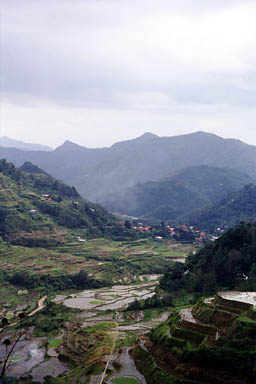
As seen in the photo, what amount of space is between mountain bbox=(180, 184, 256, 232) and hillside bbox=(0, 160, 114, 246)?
93.2 feet

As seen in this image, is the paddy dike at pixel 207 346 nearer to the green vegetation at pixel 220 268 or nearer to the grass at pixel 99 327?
the grass at pixel 99 327

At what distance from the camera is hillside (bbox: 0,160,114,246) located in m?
70.8

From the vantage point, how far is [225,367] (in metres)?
21.2

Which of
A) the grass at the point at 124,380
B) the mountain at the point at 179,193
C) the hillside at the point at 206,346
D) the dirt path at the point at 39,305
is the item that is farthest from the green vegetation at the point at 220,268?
the mountain at the point at 179,193

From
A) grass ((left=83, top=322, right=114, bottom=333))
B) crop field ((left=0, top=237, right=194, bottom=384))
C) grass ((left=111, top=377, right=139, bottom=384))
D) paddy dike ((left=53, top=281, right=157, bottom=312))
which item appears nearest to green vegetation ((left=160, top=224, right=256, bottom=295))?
paddy dike ((left=53, top=281, right=157, bottom=312))

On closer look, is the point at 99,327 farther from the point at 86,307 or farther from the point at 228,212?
the point at 228,212

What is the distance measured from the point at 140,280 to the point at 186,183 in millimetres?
120203

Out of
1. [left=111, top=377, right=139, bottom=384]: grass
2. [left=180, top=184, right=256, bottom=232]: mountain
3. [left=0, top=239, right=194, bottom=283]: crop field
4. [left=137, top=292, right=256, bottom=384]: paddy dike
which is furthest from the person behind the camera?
[left=180, top=184, right=256, bottom=232]: mountain

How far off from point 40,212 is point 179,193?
95.0m

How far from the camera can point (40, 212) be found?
80.5 meters

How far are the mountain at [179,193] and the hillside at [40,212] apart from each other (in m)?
57.6

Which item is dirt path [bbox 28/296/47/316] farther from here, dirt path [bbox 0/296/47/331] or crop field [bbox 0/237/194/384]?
crop field [bbox 0/237/194/384]

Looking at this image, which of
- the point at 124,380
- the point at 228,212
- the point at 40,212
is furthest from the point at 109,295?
the point at 228,212

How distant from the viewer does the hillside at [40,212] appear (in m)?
70.8
